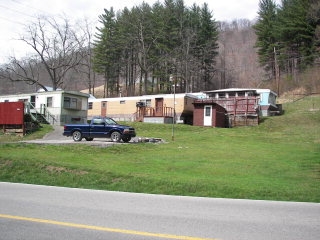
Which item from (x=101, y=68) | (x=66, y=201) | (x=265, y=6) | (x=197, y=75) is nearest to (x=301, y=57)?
(x=265, y=6)

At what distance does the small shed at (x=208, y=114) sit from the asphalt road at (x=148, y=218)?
30509mm

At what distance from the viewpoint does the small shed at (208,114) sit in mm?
39062

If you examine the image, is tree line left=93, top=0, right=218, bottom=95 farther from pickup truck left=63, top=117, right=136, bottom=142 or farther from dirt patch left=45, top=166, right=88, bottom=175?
dirt patch left=45, top=166, right=88, bottom=175

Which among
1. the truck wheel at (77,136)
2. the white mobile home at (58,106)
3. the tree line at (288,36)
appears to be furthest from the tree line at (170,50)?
the truck wheel at (77,136)

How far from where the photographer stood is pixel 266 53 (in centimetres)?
6575

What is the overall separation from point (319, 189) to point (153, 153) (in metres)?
10.1

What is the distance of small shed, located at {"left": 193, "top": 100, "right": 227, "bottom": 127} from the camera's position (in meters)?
39.1

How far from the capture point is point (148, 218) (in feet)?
21.9

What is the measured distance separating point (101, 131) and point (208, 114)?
17464mm

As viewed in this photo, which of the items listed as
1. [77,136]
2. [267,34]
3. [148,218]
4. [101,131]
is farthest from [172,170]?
[267,34]

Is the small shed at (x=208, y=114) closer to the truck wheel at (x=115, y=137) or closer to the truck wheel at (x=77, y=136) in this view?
the truck wheel at (x=115, y=137)

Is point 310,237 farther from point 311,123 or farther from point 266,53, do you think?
point 266,53

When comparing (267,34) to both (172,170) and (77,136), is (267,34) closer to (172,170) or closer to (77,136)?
(77,136)

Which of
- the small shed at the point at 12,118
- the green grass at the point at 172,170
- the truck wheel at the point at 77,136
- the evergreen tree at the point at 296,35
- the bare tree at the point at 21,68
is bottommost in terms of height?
the green grass at the point at 172,170
